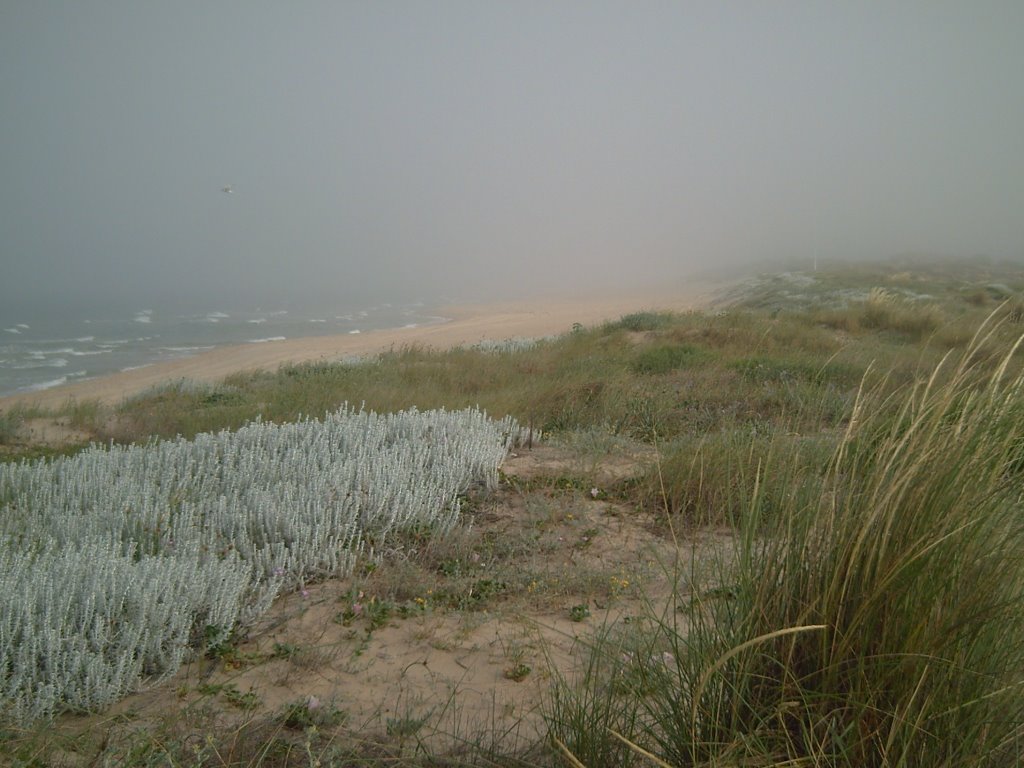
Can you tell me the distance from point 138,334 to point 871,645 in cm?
3756

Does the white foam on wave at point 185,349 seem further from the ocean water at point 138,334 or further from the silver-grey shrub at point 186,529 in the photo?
the silver-grey shrub at point 186,529

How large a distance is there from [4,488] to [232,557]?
8.24ft

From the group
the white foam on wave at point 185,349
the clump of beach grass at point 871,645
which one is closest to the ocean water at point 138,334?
the white foam on wave at point 185,349

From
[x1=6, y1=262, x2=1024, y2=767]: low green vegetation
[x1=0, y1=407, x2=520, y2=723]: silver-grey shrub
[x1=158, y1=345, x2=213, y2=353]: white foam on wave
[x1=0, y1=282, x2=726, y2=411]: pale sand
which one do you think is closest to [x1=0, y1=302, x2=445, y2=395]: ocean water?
[x1=158, y1=345, x2=213, y2=353]: white foam on wave

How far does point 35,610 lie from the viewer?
294 cm

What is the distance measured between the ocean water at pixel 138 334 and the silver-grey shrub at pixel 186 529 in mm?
16052

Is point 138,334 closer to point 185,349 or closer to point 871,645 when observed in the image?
point 185,349

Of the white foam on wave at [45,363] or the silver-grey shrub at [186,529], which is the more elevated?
the white foam on wave at [45,363]

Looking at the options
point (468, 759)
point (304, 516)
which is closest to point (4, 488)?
point (304, 516)

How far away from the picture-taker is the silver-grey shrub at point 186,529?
106 inches

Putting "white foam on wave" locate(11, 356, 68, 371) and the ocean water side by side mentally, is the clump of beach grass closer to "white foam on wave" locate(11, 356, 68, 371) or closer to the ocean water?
the ocean water

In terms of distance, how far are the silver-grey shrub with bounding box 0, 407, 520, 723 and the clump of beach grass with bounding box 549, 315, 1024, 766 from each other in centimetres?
183

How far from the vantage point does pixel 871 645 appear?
75.2 inches

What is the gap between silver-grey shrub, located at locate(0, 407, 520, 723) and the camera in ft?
8.87
